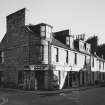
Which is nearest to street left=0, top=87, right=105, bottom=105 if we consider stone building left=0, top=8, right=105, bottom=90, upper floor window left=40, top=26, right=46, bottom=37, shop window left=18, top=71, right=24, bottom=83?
stone building left=0, top=8, right=105, bottom=90

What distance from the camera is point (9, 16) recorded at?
94.8 feet

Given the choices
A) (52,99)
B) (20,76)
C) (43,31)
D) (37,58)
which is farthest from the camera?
(20,76)

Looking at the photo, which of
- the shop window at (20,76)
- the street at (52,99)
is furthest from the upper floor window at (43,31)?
the street at (52,99)

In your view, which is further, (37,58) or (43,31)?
(43,31)

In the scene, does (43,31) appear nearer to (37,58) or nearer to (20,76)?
(37,58)

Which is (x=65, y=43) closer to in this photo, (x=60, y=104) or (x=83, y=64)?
(x=83, y=64)

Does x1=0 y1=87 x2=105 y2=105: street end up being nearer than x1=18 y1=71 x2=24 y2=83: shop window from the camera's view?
Yes

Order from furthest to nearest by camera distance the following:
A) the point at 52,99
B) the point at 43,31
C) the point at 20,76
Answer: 1. the point at 20,76
2. the point at 43,31
3. the point at 52,99

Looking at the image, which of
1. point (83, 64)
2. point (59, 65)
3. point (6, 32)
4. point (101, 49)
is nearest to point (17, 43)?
point (6, 32)

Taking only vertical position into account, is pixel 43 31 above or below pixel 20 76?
above

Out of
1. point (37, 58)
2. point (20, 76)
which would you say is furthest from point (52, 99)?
point (20, 76)

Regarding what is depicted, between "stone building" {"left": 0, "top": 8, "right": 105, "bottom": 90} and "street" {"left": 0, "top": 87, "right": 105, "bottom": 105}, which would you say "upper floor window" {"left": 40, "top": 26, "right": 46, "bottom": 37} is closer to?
"stone building" {"left": 0, "top": 8, "right": 105, "bottom": 90}

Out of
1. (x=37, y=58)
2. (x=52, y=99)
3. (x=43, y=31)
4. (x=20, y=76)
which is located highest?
→ (x=43, y=31)

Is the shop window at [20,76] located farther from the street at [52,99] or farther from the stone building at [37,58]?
the street at [52,99]
